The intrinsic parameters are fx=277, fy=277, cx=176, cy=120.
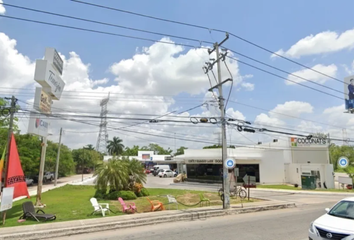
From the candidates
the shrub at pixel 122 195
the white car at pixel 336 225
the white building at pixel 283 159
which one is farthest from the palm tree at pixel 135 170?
the white building at pixel 283 159

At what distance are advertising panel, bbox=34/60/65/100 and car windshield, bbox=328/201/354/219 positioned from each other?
1572 cm

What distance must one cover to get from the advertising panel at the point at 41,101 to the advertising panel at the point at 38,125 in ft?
1.44

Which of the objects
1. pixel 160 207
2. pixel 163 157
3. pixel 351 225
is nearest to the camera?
pixel 351 225

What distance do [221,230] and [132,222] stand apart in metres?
3.76

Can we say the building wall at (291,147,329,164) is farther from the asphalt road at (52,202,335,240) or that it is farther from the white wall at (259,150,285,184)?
the asphalt road at (52,202,335,240)

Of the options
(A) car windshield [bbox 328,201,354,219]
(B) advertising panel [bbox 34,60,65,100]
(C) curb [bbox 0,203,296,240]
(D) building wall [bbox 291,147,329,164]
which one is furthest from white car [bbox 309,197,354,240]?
(D) building wall [bbox 291,147,329,164]

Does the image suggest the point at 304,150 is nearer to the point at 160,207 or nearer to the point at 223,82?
the point at 223,82

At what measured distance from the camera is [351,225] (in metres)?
6.57

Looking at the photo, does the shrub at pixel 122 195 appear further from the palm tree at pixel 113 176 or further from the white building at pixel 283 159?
the white building at pixel 283 159

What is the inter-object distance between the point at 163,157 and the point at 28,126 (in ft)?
239

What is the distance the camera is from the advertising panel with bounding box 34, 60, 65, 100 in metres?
16.3

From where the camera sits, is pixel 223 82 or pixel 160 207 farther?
pixel 223 82

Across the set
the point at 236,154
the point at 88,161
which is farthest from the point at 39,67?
the point at 88,161

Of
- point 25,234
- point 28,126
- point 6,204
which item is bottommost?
point 25,234
